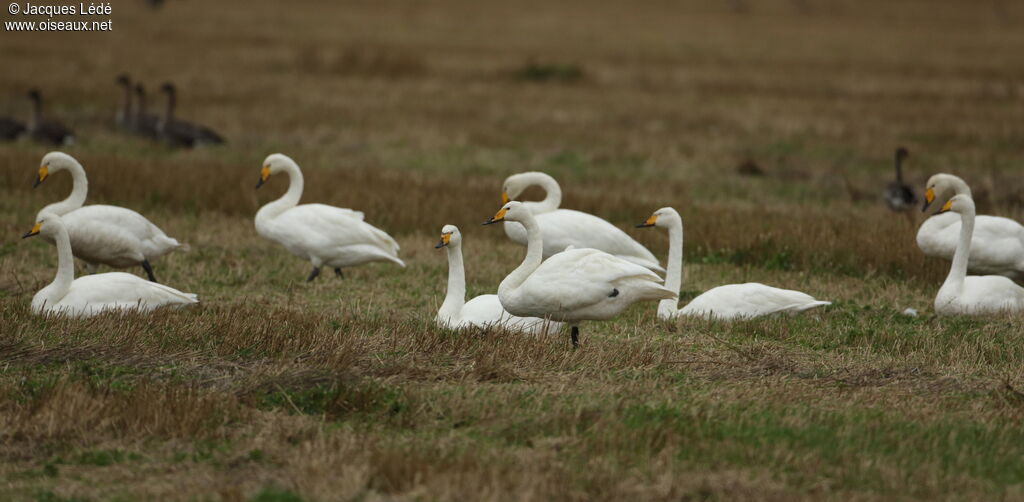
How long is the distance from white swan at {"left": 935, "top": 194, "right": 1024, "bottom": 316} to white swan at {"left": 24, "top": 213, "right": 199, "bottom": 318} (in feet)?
19.5

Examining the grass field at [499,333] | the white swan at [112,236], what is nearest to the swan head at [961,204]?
the grass field at [499,333]

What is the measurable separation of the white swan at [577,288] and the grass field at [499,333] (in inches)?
11.9

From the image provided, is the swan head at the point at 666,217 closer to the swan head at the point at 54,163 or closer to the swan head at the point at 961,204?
the swan head at the point at 961,204

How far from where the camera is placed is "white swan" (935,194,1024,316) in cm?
944

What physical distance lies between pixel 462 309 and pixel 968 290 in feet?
13.6

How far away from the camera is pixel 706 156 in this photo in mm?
19578

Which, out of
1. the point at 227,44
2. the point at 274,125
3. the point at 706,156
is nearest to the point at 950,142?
the point at 706,156

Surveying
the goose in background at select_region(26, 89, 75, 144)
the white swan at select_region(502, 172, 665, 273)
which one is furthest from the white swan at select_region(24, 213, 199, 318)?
the goose in background at select_region(26, 89, 75, 144)

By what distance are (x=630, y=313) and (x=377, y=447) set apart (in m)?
4.31

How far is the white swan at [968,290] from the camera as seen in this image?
9.44 m

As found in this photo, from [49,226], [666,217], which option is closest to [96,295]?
[49,226]

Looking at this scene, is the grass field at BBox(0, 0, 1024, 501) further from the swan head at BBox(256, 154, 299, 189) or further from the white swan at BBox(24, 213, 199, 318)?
the swan head at BBox(256, 154, 299, 189)

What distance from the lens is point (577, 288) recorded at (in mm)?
7594

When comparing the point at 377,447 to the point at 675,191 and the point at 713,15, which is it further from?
the point at 713,15
